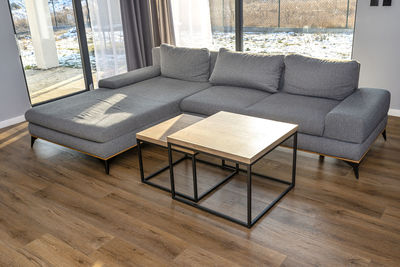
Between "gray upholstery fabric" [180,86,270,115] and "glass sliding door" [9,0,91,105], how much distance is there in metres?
2.31

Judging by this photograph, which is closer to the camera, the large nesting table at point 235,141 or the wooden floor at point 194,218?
the wooden floor at point 194,218

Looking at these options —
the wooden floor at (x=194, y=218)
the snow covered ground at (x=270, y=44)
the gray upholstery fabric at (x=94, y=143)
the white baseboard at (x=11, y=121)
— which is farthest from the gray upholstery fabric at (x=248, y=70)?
the white baseboard at (x=11, y=121)

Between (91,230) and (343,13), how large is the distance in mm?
3663

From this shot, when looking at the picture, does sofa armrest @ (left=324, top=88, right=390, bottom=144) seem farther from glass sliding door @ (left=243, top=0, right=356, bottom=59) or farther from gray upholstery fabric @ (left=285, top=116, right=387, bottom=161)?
glass sliding door @ (left=243, top=0, right=356, bottom=59)

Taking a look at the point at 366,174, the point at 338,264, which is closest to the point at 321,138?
the point at 366,174

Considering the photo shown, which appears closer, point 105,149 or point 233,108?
point 105,149

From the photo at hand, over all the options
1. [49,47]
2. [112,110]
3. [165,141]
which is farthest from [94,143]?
[49,47]

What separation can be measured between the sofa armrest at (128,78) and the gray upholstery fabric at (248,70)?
2.82 feet

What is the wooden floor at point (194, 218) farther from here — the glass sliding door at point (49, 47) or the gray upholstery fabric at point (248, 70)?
the glass sliding door at point (49, 47)

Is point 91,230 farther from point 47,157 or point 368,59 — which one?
point 368,59

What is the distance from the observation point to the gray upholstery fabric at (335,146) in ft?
9.72

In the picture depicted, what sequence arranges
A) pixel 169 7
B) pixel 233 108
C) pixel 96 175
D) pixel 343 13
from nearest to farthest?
pixel 96 175
pixel 233 108
pixel 343 13
pixel 169 7

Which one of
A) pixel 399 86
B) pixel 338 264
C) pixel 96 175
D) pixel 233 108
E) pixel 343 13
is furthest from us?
pixel 343 13

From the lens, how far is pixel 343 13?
445 centimetres
